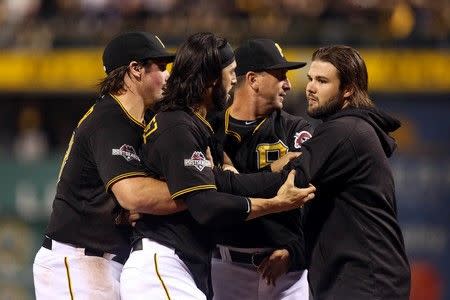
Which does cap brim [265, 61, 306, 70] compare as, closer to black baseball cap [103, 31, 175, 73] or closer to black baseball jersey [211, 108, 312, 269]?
black baseball jersey [211, 108, 312, 269]

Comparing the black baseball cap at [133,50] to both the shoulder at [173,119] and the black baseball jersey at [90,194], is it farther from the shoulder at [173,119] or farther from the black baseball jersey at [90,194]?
the shoulder at [173,119]

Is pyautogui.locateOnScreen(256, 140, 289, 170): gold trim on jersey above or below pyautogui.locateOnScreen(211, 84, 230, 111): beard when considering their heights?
below

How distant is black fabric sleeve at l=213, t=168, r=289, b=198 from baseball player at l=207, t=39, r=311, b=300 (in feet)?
1.74

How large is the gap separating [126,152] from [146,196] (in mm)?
294

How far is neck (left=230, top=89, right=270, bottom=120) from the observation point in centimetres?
611

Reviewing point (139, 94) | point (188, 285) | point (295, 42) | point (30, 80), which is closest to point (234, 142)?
point (139, 94)

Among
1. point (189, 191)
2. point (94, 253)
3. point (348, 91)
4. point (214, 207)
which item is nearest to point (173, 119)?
point (189, 191)

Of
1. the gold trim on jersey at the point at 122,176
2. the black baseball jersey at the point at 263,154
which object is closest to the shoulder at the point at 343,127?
the black baseball jersey at the point at 263,154

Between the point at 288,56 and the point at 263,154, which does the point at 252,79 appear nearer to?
the point at 263,154

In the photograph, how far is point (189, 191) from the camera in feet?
16.8

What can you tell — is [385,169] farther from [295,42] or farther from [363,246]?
[295,42]

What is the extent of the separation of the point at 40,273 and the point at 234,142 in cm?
129

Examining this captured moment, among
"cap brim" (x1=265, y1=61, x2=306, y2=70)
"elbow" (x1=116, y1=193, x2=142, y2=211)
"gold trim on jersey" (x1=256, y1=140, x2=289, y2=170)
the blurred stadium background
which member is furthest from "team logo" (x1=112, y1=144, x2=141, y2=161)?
the blurred stadium background

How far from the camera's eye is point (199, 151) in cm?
518
